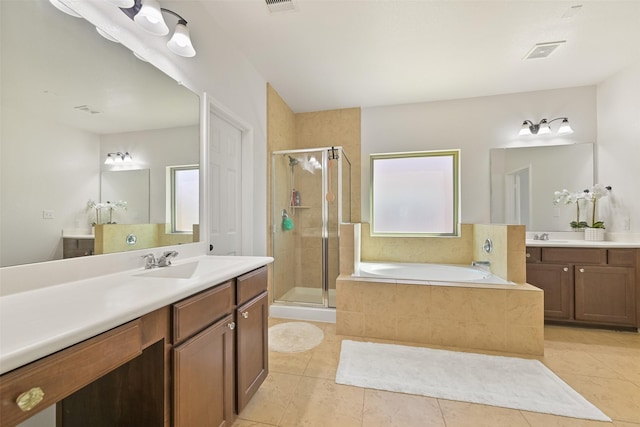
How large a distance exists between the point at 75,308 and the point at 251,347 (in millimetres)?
914

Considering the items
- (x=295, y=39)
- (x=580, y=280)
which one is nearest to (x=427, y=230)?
(x=580, y=280)

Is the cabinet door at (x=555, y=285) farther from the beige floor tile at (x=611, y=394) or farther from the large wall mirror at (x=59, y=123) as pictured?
the large wall mirror at (x=59, y=123)

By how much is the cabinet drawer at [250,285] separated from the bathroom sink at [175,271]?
31 cm

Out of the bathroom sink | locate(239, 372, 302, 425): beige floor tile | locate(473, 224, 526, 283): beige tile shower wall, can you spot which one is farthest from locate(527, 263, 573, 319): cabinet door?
the bathroom sink

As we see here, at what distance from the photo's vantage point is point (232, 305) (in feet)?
4.37

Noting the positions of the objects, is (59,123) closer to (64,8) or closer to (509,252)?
(64,8)

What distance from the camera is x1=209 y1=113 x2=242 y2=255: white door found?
216 cm

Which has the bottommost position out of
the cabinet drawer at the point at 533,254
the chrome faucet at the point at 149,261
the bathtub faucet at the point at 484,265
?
the bathtub faucet at the point at 484,265

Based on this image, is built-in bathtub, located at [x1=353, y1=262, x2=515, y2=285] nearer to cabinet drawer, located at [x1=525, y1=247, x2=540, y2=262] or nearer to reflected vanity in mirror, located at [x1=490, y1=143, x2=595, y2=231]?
cabinet drawer, located at [x1=525, y1=247, x2=540, y2=262]

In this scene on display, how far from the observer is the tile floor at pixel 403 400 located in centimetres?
143

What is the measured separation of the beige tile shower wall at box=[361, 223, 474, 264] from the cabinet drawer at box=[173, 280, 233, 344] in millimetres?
2490

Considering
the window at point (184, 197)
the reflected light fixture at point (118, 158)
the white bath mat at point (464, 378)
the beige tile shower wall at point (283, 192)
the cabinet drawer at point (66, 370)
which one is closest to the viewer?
the cabinet drawer at point (66, 370)

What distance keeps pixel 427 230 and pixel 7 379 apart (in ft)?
11.7

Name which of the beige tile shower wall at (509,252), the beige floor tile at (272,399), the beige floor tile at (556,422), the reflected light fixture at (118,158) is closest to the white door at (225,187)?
the reflected light fixture at (118,158)
